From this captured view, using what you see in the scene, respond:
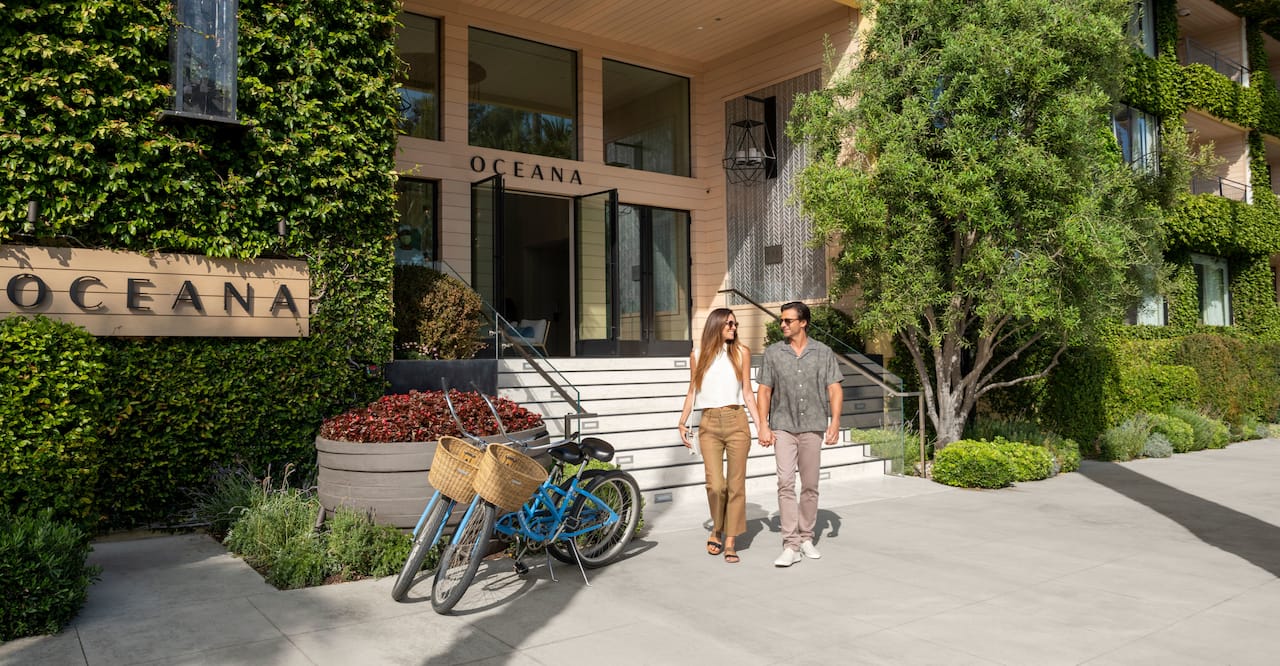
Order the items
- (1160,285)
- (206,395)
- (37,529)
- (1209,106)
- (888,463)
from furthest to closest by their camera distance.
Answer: (1209,106), (1160,285), (888,463), (206,395), (37,529)

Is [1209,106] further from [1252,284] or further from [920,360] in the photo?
[920,360]

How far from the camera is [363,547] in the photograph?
5.74 meters

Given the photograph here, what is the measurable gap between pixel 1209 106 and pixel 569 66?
1414cm

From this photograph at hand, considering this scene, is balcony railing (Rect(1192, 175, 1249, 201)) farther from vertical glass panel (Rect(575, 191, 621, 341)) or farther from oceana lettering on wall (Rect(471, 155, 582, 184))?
oceana lettering on wall (Rect(471, 155, 582, 184))

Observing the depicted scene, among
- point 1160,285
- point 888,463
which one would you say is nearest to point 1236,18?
point 1160,285

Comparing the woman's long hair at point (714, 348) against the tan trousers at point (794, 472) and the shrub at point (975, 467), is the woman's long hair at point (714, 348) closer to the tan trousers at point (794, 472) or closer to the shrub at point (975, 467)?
the tan trousers at point (794, 472)

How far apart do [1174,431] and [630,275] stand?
29.3 ft

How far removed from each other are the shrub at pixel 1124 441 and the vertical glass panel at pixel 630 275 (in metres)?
7.24

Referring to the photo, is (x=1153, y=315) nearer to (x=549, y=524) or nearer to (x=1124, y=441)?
(x=1124, y=441)

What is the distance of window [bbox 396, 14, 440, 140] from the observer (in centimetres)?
1253

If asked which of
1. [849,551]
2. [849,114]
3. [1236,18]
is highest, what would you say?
[1236,18]

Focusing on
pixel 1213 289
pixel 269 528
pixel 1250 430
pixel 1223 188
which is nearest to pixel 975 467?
pixel 269 528

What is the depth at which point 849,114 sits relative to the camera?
1072 cm

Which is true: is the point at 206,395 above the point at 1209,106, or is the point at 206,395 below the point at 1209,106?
below
